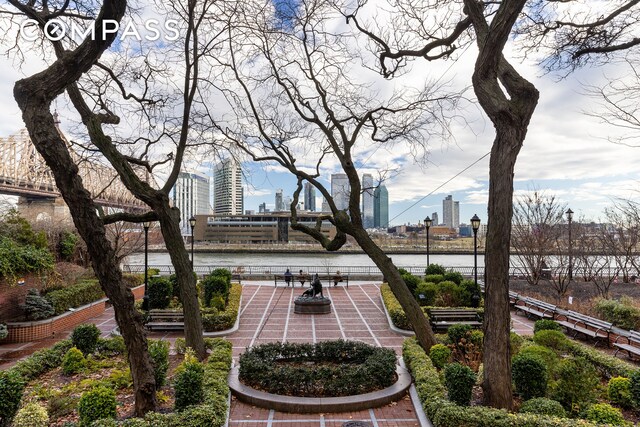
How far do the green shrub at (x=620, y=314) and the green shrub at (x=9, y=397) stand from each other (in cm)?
1329

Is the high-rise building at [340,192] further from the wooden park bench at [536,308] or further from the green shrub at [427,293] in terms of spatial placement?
the wooden park bench at [536,308]

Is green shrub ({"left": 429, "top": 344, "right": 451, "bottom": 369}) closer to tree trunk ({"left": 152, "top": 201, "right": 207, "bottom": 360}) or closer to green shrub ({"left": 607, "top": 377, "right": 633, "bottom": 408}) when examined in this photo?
green shrub ({"left": 607, "top": 377, "right": 633, "bottom": 408})

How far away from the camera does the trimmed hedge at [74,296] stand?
1220 cm

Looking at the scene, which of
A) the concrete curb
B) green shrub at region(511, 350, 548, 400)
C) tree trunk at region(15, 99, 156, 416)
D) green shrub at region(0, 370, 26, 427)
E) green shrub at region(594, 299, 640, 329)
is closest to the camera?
tree trunk at region(15, 99, 156, 416)

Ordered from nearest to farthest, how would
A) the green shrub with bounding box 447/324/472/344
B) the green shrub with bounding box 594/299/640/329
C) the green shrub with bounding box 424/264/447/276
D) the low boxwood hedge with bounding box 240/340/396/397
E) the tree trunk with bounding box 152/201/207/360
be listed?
1. the low boxwood hedge with bounding box 240/340/396/397
2. the tree trunk with bounding box 152/201/207/360
3. the green shrub with bounding box 447/324/472/344
4. the green shrub with bounding box 594/299/640/329
5. the green shrub with bounding box 424/264/447/276

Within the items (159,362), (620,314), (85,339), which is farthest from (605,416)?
(85,339)

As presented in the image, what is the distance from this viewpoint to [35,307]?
11.5 meters

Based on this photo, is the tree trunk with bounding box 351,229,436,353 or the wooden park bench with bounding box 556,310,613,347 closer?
the tree trunk with bounding box 351,229,436,353

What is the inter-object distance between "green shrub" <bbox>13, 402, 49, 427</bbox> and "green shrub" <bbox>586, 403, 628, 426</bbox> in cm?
695

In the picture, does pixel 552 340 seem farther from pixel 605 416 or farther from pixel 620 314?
pixel 620 314

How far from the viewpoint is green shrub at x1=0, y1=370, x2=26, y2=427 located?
Answer: 197 inches

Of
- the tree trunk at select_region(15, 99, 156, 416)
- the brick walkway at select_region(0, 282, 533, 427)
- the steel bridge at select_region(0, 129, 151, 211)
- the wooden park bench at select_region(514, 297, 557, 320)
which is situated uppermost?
the steel bridge at select_region(0, 129, 151, 211)

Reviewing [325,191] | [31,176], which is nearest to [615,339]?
[325,191]

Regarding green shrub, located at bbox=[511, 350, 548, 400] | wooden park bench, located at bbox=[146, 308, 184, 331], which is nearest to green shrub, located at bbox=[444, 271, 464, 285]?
green shrub, located at bbox=[511, 350, 548, 400]
